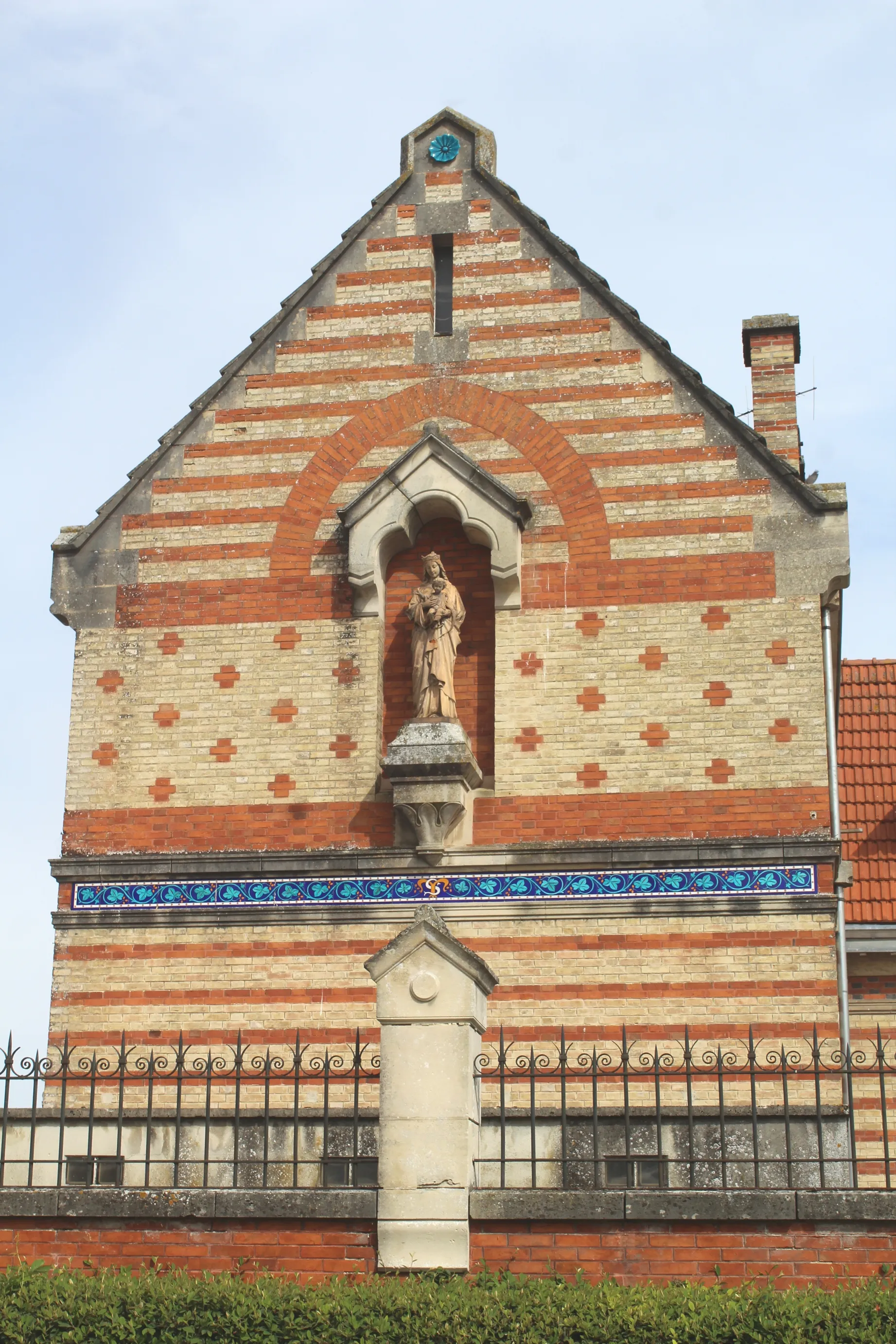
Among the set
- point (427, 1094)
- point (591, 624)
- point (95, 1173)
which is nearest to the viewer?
point (427, 1094)

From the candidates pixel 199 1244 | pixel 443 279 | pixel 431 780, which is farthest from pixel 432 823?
pixel 443 279

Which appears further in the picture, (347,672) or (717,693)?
(347,672)

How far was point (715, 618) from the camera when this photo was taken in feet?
55.2

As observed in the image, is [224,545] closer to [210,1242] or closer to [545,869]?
[545,869]

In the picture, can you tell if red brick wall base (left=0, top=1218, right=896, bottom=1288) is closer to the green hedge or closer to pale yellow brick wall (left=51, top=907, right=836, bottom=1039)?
the green hedge

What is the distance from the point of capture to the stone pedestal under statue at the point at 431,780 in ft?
53.6

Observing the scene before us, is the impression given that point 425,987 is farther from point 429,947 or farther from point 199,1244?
point 199,1244

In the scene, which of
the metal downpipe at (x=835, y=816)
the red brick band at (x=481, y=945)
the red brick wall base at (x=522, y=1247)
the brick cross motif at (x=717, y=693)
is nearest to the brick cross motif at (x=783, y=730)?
the metal downpipe at (x=835, y=816)

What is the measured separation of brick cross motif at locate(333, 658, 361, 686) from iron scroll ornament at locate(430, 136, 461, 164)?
530cm

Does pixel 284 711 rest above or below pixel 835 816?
above

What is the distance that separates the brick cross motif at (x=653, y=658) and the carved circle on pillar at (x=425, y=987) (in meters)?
5.56

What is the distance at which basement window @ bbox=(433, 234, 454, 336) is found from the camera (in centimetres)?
1852

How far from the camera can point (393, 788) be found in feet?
54.3

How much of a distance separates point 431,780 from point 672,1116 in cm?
388
